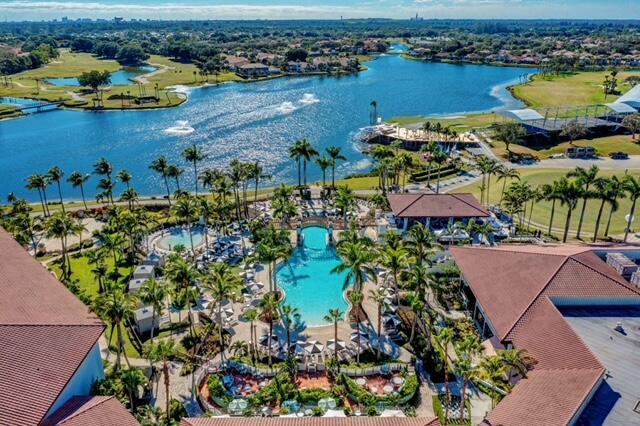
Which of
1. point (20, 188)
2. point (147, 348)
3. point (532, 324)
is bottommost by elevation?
point (20, 188)

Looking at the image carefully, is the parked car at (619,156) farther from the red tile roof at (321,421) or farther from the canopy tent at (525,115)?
the red tile roof at (321,421)

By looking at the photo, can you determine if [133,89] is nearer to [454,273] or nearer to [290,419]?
[454,273]

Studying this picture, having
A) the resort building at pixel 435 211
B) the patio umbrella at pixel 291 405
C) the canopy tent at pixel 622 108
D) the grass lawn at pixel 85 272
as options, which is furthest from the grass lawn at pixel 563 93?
the patio umbrella at pixel 291 405

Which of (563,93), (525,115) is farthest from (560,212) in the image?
(563,93)

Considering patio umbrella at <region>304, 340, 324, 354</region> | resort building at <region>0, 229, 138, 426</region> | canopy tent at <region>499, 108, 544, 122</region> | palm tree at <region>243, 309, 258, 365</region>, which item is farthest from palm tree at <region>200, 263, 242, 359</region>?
canopy tent at <region>499, 108, 544, 122</region>

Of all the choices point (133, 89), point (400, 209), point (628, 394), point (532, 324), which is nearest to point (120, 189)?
point (400, 209)

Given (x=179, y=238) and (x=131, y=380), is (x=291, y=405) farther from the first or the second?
(x=179, y=238)
